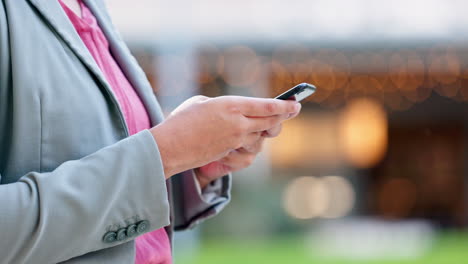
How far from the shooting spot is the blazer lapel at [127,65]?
38.2 inches

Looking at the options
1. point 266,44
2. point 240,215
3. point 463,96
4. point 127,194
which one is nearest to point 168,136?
point 127,194

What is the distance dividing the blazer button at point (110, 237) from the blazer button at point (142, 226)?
0.03 meters

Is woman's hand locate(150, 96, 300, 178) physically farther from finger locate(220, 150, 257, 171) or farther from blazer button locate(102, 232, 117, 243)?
finger locate(220, 150, 257, 171)

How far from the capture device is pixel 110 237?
28.5 inches

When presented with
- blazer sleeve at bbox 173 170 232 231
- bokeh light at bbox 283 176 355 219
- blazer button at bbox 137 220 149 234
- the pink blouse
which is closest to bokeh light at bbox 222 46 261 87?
bokeh light at bbox 283 176 355 219

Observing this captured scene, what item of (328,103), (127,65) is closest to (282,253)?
(328,103)

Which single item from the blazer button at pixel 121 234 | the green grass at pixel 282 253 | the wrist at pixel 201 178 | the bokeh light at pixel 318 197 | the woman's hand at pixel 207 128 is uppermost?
the woman's hand at pixel 207 128

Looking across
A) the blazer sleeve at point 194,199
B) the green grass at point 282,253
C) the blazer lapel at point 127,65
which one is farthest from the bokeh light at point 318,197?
the blazer lapel at point 127,65

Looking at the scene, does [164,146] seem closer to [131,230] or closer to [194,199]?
[131,230]

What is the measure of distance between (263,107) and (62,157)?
24cm

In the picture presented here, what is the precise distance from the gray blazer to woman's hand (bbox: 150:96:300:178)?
0.03m

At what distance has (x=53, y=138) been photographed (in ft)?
2.38

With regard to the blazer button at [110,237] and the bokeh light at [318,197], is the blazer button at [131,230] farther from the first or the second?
the bokeh light at [318,197]

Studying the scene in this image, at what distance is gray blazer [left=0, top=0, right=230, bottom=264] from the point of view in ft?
2.20
